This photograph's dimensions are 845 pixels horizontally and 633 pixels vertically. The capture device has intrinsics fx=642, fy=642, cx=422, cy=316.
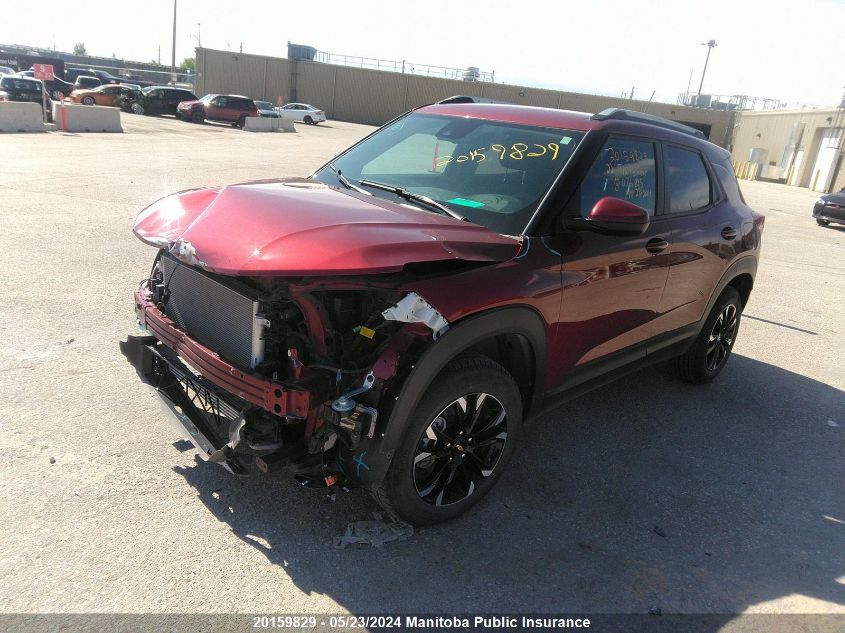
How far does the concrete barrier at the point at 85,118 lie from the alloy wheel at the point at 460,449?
74.2ft

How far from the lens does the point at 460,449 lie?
308 centimetres

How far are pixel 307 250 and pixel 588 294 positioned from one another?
165 cm

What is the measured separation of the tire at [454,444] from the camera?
9.16 feet

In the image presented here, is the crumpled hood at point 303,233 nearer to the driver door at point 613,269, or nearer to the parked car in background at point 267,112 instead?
the driver door at point 613,269

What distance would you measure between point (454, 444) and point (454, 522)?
44 cm

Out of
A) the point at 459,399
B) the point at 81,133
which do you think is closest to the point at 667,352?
the point at 459,399

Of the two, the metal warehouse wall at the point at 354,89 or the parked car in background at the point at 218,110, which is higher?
the metal warehouse wall at the point at 354,89

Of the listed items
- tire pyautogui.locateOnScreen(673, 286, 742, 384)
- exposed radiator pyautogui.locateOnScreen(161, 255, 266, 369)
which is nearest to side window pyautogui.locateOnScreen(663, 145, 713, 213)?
tire pyautogui.locateOnScreen(673, 286, 742, 384)

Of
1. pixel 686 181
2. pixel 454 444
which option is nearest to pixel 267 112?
pixel 686 181

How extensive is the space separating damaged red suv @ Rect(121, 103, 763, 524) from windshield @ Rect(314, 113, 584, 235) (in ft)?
0.04

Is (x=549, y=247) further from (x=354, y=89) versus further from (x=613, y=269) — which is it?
(x=354, y=89)

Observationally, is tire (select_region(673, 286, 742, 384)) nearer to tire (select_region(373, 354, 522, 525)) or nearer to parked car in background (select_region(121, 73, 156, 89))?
tire (select_region(373, 354, 522, 525))

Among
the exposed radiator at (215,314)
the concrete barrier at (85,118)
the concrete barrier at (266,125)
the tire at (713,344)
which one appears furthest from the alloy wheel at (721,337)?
the concrete barrier at (266,125)

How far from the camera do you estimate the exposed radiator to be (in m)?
2.73
